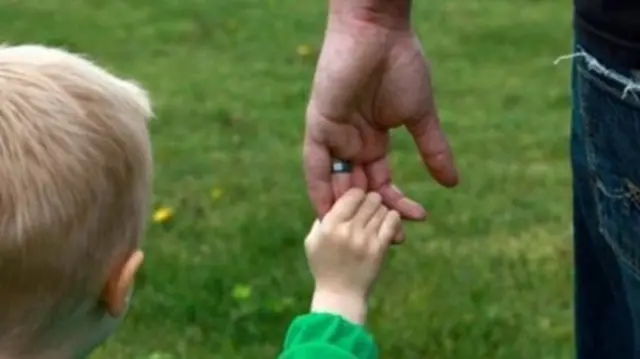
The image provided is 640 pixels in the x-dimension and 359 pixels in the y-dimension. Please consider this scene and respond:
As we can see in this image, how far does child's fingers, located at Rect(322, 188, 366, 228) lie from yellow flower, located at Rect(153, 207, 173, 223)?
7.84 ft

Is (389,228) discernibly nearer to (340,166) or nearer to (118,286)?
(340,166)

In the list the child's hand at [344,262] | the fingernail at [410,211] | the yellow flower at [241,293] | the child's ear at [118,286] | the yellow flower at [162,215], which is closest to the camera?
the child's ear at [118,286]

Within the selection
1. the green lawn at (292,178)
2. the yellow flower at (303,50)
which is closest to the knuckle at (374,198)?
the green lawn at (292,178)

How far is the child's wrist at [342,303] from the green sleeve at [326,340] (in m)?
0.02

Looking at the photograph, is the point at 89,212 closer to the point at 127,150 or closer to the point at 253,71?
the point at 127,150

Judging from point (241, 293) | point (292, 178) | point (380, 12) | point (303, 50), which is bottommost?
point (303, 50)

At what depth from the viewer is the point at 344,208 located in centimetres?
225

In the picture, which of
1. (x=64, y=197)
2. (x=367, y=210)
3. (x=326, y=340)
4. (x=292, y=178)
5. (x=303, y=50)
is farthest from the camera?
(x=303, y=50)

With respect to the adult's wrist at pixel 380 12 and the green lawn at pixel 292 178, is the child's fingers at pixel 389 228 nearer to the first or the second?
the adult's wrist at pixel 380 12

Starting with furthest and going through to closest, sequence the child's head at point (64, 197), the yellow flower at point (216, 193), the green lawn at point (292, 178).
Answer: the yellow flower at point (216, 193) → the green lawn at point (292, 178) → the child's head at point (64, 197)

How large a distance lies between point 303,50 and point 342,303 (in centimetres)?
483

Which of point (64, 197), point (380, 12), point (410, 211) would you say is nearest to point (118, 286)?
point (64, 197)

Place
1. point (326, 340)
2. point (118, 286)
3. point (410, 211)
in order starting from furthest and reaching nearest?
point (410, 211), point (326, 340), point (118, 286)

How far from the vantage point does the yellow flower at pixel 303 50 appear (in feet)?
22.6
